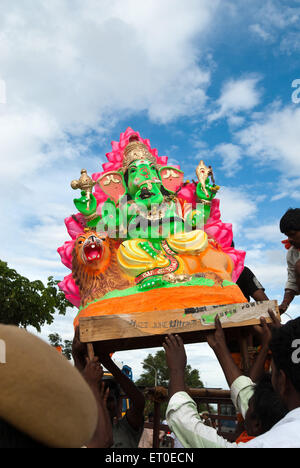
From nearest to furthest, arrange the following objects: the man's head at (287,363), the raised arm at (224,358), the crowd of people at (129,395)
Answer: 1. the crowd of people at (129,395)
2. the man's head at (287,363)
3. the raised arm at (224,358)

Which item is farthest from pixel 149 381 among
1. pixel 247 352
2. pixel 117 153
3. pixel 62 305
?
pixel 247 352

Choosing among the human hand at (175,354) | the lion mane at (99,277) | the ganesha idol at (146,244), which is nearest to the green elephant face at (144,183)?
the ganesha idol at (146,244)

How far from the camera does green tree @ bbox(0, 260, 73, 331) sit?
8.86 metres

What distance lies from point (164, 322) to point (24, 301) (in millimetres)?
7416

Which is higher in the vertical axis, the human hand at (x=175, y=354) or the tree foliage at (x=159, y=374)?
the tree foliage at (x=159, y=374)

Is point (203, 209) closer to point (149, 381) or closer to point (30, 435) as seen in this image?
point (30, 435)

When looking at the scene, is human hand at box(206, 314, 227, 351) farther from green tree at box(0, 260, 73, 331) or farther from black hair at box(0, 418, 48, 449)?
green tree at box(0, 260, 73, 331)

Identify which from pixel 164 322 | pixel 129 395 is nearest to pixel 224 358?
pixel 164 322

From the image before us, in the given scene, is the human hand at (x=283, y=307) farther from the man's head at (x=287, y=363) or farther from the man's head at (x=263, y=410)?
the man's head at (x=287, y=363)

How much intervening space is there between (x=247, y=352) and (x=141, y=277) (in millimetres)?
2476

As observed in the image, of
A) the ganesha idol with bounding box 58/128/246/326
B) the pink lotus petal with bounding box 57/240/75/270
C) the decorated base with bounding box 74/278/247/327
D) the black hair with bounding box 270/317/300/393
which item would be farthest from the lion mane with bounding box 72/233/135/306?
the black hair with bounding box 270/317/300/393

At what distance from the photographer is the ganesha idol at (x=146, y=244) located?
4566 mm

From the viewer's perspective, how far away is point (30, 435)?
82 cm

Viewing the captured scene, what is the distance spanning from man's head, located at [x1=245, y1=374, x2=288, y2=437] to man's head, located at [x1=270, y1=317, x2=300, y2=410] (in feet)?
0.78
